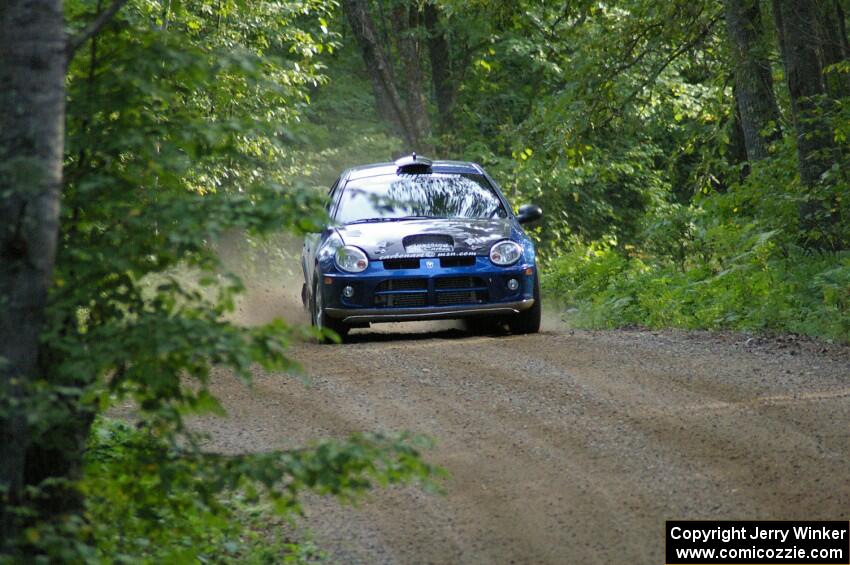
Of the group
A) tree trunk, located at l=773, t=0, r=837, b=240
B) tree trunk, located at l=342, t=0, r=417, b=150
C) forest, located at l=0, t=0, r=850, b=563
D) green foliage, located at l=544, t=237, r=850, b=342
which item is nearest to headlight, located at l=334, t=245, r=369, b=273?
forest, located at l=0, t=0, r=850, b=563

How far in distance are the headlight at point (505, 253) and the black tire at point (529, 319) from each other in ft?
1.28

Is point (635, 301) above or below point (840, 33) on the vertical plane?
below

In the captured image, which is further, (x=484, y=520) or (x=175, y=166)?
(x=484, y=520)

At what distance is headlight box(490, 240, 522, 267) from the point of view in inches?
483

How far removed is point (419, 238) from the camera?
12227 mm

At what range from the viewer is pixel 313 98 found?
3206 centimetres

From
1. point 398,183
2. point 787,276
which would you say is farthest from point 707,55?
point 398,183

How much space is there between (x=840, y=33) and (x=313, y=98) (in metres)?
18.2

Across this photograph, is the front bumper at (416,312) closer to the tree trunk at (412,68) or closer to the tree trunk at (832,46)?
the tree trunk at (832,46)

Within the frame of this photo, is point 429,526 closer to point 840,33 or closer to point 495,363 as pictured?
point 495,363

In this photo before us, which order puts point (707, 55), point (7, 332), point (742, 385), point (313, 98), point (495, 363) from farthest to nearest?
point (313, 98) < point (707, 55) < point (495, 363) < point (742, 385) < point (7, 332)

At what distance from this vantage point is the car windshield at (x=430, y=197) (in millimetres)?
12906

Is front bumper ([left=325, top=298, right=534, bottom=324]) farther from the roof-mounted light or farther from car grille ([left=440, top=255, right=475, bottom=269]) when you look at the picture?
the roof-mounted light

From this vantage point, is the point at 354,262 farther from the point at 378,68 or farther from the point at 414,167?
the point at 378,68
